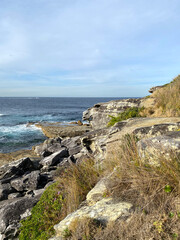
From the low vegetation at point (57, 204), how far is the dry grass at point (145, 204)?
52.2 inches

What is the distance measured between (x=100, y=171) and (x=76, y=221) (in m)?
2.14

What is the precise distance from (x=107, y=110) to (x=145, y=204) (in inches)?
426

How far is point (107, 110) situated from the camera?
526 inches

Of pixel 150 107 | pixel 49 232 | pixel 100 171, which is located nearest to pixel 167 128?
pixel 100 171

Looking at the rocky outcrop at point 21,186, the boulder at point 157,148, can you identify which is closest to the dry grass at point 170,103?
the boulder at point 157,148

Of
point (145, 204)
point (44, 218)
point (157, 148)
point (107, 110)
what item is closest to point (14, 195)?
point (44, 218)

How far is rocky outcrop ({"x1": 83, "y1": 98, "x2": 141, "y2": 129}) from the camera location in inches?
492

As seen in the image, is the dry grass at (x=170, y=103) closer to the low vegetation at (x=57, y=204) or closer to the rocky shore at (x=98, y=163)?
the rocky shore at (x=98, y=163)

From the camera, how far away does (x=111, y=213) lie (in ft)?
9.18

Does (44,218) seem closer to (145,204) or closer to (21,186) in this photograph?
(145,204)

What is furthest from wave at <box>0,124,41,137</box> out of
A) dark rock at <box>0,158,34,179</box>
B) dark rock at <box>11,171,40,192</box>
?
dark rock at <box>11,171,40,192</box>

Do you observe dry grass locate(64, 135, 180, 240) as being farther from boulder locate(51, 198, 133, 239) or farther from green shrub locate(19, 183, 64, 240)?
green shrub locate(19, 183, 64, 240)

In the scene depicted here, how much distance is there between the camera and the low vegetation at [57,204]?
13.7ft

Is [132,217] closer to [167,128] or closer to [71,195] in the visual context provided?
[71,195]
